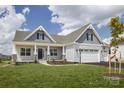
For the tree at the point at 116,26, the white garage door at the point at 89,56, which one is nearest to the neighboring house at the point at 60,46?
the white garage door at the point at 89,56

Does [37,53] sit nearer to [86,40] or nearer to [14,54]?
[14,54]

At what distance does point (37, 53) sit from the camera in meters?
25.5

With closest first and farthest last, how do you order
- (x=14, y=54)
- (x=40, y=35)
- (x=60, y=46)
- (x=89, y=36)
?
(x=14, y=54)
(x=40, y=35)
(x=89, y=36)
(x=60, y=46)

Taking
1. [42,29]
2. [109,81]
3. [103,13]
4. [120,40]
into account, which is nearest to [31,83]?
[109,81]

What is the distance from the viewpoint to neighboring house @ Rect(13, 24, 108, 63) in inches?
979

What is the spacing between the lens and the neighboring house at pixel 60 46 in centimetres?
2488

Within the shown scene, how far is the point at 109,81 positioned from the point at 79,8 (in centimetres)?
983

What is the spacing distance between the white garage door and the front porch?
244 cm

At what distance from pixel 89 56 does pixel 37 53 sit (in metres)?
5.91

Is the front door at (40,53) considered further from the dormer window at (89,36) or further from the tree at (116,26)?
the tree at (116,26)

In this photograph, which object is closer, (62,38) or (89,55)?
(89,55)

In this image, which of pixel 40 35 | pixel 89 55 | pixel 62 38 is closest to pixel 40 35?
pixel 40 35
